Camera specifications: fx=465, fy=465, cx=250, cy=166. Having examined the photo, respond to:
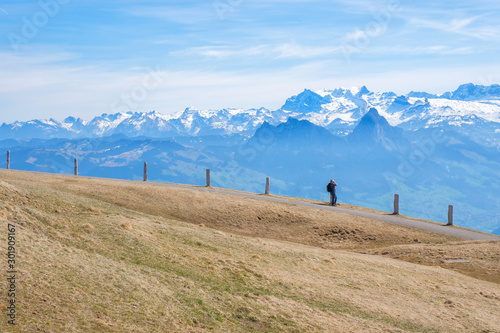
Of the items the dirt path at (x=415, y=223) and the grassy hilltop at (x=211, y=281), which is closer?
the grassy hilltop at (x=211, y=281)

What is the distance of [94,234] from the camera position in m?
21.9

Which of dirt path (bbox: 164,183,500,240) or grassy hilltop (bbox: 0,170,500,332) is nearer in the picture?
grassy hilltop (bbox: 0,170,500,332)

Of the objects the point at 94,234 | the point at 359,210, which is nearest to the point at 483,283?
the point at 359,210

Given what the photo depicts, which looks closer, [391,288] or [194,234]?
[391,288]

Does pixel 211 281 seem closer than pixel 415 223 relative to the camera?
Yes

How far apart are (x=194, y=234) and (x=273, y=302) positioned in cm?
936

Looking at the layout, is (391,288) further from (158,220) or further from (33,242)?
(33,242)

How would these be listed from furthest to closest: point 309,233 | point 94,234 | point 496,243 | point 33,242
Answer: point 309,233, point 496,243, point 94,234, point 33,242

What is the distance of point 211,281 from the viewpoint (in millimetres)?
20141

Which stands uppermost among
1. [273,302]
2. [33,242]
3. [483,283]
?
[33,242]

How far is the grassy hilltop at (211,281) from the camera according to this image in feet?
49.6

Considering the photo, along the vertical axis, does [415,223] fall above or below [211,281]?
below

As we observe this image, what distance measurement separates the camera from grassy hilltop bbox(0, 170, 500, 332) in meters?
15.1

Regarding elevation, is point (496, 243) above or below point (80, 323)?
below
